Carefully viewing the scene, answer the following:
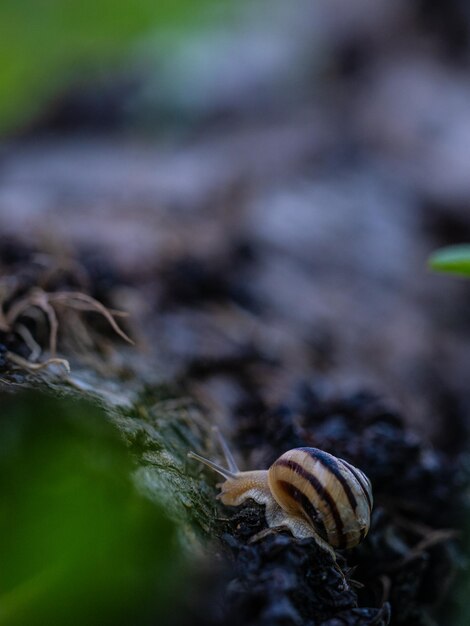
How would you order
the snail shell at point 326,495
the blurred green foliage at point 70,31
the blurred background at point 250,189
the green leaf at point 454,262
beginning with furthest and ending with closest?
the blurred green foliage at point 70,31 < the blurred background at point 250,189 < the green leaf at point 454,262 < the snail shell at point 326,495

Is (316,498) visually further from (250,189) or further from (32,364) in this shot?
(250,189)

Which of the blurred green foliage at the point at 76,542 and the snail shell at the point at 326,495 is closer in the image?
the blurred green foliage at the point at 76,542

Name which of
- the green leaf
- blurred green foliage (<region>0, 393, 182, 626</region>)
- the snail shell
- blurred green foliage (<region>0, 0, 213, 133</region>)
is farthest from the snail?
blurred green foliage (<region>0, 0, 213, 133</region>)

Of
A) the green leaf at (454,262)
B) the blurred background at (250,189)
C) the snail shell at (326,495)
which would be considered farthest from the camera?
the blurred background at (250,189)

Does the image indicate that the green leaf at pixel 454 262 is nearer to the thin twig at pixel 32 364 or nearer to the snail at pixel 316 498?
the snail at pixel 316 498

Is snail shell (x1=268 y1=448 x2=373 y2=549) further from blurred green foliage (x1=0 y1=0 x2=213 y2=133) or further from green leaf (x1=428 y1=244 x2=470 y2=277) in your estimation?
blurred green foliage (x1=0 y1=0 x2=213 y2=133)

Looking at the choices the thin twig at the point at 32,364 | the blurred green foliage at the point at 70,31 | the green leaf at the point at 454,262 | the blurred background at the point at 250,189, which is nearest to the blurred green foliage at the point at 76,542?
the blurred background at the point at 250,189

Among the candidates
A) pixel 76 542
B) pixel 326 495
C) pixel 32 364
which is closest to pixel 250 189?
pixel 32 364
